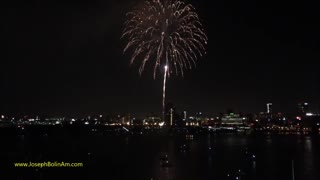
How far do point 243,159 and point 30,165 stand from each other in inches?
1095

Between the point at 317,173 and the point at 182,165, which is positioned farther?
the point at 182,165

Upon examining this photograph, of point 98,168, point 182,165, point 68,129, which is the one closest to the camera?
point 98,168

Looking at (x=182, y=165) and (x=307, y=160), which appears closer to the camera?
(x=182, y=165)

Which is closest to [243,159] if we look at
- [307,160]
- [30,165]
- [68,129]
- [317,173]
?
[307,160]

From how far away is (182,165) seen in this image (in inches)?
2067

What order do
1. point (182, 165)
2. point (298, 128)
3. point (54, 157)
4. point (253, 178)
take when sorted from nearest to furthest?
point (253, 178) → point (182, 165) → point (54, 157) → point (298, 128)

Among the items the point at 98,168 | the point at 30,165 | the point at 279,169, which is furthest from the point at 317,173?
the point at 30,165

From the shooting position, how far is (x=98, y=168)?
4853 cm

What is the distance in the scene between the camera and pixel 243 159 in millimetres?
60406

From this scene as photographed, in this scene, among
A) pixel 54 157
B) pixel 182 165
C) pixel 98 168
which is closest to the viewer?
pixel 98 168

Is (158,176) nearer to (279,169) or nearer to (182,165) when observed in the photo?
(182,165)

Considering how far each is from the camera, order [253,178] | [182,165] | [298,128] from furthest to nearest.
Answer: [298,128]
[182,165]
[253,178]

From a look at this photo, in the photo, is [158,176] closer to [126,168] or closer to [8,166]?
[126,168]

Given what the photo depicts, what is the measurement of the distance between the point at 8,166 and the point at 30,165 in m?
2.43
